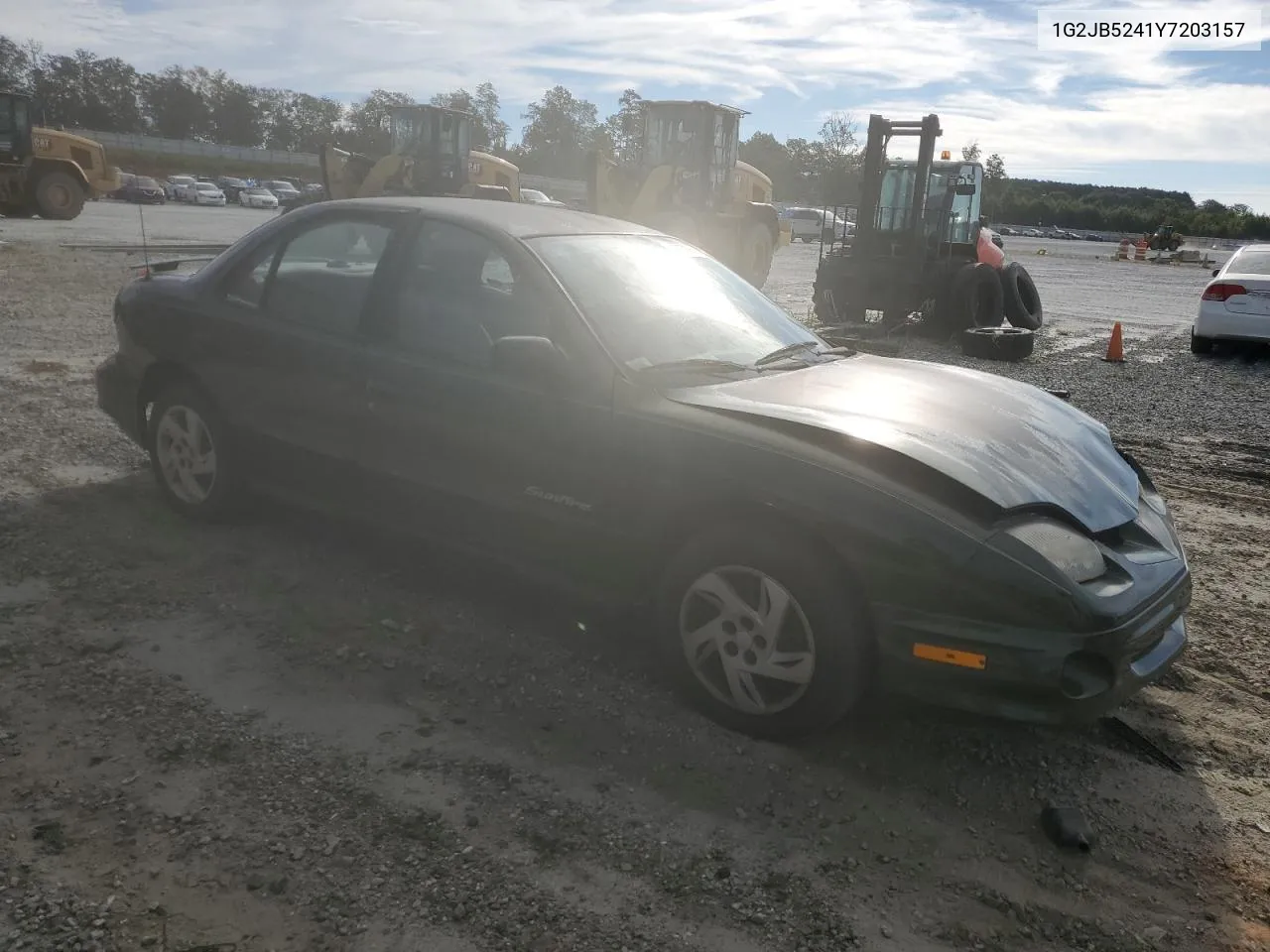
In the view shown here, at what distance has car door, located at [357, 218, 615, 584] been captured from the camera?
350 cm

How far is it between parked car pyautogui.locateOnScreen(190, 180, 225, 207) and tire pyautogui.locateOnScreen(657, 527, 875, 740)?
174ft

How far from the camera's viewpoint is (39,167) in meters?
24.7

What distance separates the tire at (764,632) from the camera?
2.98m

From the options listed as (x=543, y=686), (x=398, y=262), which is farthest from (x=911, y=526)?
(x=398, y=262)

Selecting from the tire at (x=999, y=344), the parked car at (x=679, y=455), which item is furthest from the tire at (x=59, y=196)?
the parked car at (x=679, y=455)

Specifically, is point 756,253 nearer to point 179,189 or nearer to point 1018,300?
point 1018,300

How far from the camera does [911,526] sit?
2879 mm

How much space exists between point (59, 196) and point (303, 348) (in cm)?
2517

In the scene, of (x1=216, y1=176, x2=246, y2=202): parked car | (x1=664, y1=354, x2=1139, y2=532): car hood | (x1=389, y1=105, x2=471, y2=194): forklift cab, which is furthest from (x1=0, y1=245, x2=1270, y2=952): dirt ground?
(x1=216, y1=176, x2=246, y2=202): parked car

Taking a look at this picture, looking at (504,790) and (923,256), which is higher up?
(923,256)

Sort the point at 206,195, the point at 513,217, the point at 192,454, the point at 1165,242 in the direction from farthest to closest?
the point at 1165,242
the point at 206,195
the point at 192,454
the point at 513,217

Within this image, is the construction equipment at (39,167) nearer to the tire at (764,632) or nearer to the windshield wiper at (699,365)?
the windshield wiper at (699,365)

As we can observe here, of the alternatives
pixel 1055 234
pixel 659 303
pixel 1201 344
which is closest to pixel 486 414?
pixel 659 303

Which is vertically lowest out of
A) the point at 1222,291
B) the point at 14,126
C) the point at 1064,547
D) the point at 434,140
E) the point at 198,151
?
the point at 1064,547
